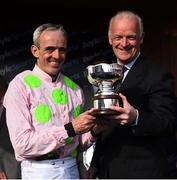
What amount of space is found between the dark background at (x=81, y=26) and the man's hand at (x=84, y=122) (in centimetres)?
328

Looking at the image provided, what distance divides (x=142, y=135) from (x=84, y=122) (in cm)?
24

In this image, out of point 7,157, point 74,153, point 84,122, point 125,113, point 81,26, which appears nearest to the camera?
point 125,113

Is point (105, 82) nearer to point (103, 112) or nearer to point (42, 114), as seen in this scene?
point (103, 112)

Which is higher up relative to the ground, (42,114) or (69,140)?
(42,114)

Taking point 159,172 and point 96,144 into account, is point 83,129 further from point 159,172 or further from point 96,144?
point 159,172

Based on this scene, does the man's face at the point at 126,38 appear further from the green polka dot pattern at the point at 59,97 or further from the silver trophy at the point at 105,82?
the green polka dot pattern at the point at 59,97

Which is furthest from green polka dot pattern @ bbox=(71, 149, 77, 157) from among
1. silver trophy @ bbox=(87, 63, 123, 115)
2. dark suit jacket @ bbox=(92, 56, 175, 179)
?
silver trophy @ bbox=(87, 63, 123, 115)

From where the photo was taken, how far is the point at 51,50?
2.48 m

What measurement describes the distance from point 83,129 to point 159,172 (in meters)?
0.36

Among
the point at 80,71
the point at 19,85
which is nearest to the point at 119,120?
the point at 19,85

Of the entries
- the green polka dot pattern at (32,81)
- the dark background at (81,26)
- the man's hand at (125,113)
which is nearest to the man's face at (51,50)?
the green polka dot pattern at (32,81)

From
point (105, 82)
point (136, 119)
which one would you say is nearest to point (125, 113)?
point (136, 119)

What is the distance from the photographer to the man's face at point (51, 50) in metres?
2.47

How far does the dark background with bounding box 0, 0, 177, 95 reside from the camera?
5598 millimetres
